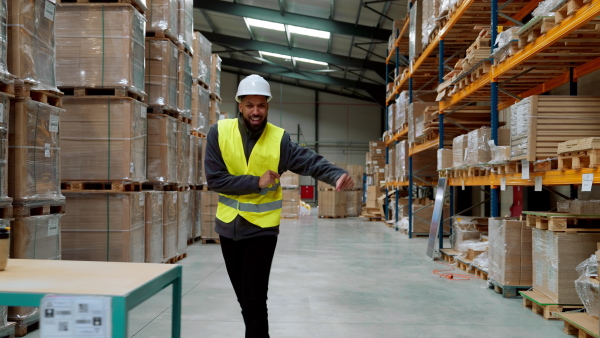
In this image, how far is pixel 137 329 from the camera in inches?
176

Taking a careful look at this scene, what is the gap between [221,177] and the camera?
10.2 feet

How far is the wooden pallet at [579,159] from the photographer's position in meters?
4.19

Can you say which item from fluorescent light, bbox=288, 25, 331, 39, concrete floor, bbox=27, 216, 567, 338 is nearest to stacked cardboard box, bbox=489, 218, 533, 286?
concrete floor, bbox=27, 216, 567, 338

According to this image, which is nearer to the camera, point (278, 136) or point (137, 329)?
point (278, 136)

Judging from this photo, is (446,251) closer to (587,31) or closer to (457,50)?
(457,50)

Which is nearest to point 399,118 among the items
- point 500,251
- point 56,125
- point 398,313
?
point 500,251

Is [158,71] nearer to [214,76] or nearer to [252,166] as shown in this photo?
[214,76]

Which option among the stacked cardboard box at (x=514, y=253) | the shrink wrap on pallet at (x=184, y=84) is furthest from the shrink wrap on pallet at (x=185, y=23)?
the stacked cardboard box at (x=514, y=253)

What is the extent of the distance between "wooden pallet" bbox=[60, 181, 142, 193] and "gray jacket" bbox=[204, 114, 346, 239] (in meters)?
3.38

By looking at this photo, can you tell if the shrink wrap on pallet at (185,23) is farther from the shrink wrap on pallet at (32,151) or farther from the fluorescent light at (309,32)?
the fluorescent light at (309,32)

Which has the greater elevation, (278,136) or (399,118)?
(399,118)

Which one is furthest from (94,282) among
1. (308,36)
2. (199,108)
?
(308,36)

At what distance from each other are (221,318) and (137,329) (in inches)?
30.6

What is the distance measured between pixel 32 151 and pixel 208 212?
642 centimetres
